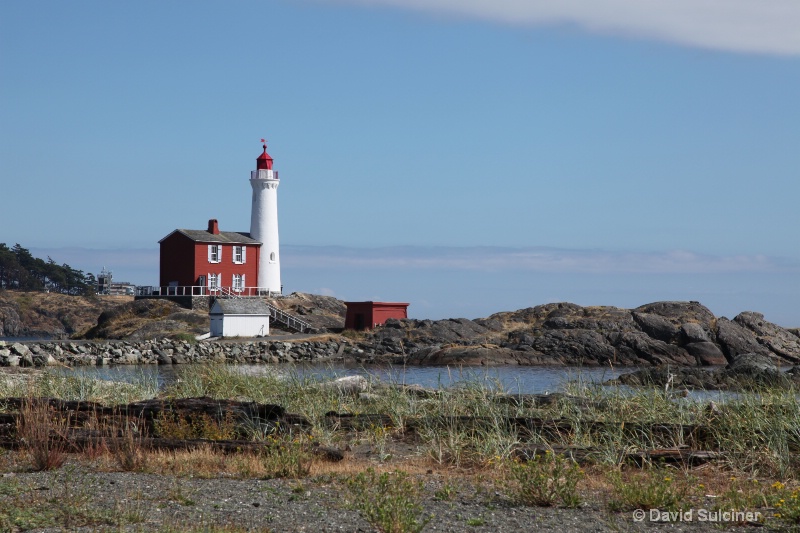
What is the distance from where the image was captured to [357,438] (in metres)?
12.2

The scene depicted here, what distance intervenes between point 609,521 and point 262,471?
366 centimetres

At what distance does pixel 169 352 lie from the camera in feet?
145

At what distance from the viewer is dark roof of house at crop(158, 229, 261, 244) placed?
191 ft

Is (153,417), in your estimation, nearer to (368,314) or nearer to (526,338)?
(526,338)

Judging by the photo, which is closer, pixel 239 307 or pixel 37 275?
pixel 239 307

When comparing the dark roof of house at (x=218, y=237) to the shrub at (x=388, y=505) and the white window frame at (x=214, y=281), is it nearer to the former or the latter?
the white window frame at (x=214, y=281)

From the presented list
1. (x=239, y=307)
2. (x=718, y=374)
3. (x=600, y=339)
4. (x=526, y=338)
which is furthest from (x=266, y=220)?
(x=718, y=374)

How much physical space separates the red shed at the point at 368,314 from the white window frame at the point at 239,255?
26.2 ft

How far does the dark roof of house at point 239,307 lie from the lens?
50.5m

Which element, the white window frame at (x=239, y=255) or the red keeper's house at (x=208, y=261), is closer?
the red keeper's house at (x=208, y=261)

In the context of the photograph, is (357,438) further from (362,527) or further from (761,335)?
(761,335)

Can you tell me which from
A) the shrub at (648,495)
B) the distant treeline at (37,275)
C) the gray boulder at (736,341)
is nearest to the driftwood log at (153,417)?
the shrub at (648,495)

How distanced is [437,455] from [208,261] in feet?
160

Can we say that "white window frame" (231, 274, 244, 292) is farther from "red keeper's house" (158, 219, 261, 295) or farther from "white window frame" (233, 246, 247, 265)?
"white window frame" (233, 246, 247, 265)
